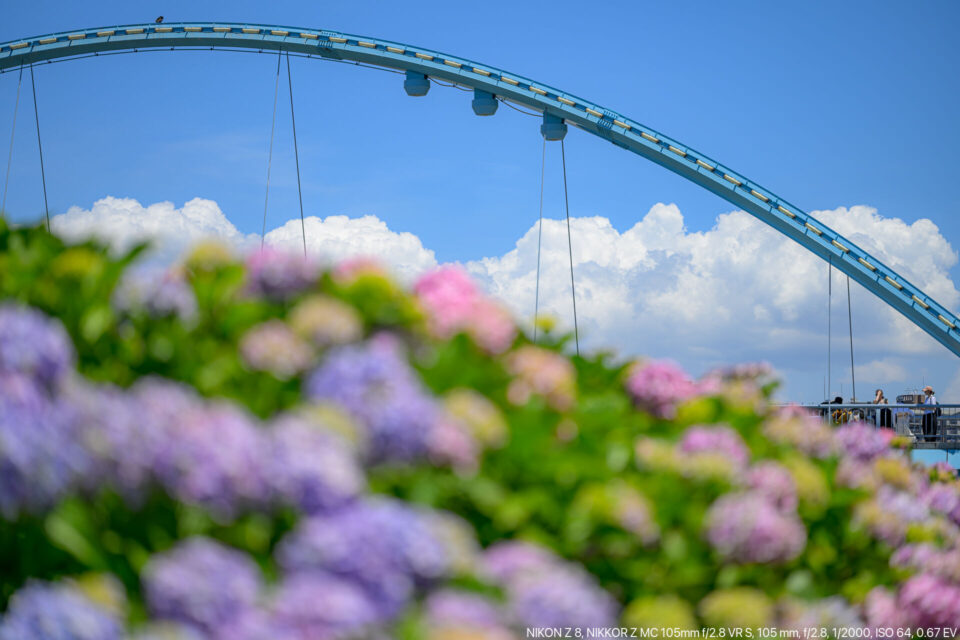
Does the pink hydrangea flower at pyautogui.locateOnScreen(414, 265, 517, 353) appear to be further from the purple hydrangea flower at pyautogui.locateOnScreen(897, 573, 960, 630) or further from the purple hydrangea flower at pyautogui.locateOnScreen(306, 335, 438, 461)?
the purple hydrangea flower at pyautogui.locateOnScreen(897, 573, 960, 630)

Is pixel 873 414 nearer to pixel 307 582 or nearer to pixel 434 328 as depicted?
pixel 434 328

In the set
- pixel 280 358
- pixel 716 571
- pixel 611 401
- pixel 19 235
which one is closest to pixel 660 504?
pixel 716 571

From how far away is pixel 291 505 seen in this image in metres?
1.44

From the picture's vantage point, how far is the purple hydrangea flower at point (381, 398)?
1671mm

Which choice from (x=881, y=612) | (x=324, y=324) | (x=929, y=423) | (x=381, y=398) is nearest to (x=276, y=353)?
(x=324, y=324)

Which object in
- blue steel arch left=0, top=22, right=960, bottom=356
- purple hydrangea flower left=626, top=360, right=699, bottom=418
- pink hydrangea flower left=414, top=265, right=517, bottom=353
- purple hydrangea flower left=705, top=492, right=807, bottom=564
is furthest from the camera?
blue steel arch left=0, top=22, right=960, bottom=356

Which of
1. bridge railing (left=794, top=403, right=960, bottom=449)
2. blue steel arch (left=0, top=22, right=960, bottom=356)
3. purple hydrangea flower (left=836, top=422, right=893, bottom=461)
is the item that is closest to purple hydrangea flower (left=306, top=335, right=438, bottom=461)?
purple hydrangea flower (left=836, top=422, right=893, bottom=461)

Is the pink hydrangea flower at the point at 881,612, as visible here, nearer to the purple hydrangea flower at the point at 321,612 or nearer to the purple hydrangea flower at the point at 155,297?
the purple hydrangea flower at the point at 321,612

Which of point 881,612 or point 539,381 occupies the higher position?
point 539,381

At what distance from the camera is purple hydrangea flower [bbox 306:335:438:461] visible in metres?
1.67

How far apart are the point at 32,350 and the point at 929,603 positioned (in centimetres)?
244

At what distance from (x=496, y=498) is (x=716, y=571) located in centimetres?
65

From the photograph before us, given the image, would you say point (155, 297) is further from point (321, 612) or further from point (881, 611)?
point (881, 611)

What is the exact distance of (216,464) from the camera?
1.42 meters
